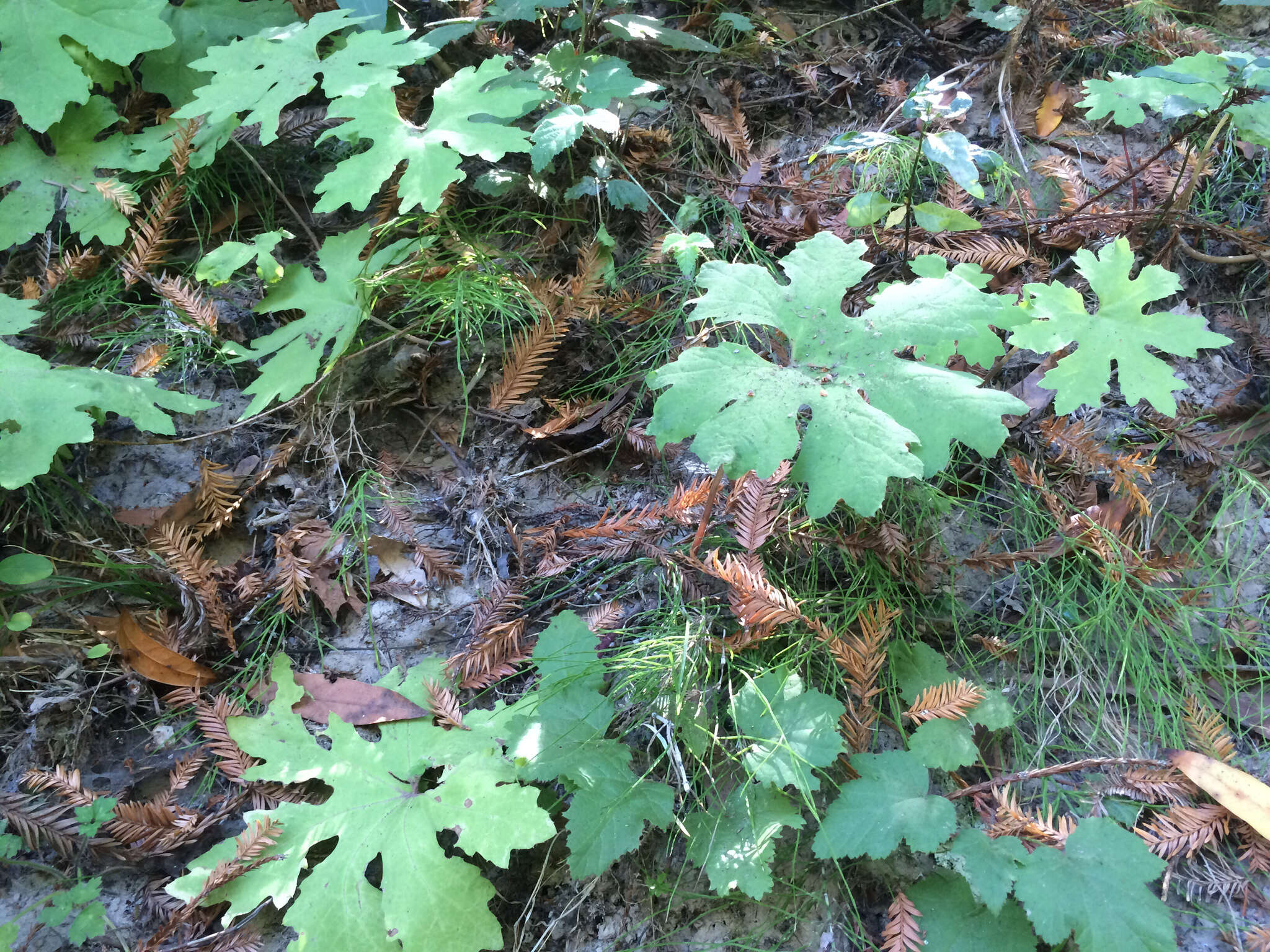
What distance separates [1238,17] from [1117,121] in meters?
1.20

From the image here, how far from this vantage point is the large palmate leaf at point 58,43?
7.50 feet

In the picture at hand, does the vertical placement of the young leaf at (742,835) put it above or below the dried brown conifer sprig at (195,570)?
below

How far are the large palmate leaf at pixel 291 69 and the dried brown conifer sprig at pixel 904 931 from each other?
2383mm

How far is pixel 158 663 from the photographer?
1842 mm

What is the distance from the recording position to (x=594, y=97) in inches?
87.9

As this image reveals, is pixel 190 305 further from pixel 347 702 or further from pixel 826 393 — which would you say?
pixel 826 393

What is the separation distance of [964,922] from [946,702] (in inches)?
15.8

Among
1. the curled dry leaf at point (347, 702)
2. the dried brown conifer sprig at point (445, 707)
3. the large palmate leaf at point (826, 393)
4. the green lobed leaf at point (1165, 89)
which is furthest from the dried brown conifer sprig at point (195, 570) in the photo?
the green lobed leaf at point (1165, 89)

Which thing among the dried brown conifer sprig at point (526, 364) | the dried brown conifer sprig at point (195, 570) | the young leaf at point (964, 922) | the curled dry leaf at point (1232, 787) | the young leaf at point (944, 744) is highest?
the dried brown conifer sprig at point (526, 364)

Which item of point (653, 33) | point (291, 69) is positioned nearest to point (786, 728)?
point (653, 33)

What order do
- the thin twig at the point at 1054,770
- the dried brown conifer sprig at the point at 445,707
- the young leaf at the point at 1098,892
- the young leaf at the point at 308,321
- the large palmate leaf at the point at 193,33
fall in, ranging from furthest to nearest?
the large palmate leaf at the point at 193,33
the young leaf at the point at 308,321
the dried brown conifer sprig at the point at 445,707
the thin twig at the point at 1054,770
the young leaf at the point at 1098,892

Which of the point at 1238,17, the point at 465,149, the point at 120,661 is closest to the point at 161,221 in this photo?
the point at 465,149

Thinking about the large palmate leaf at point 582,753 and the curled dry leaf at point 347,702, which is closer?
the large palmate leaf at point 582,753

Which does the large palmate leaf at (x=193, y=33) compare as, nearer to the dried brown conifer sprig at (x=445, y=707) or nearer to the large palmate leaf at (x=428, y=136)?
the large palmate leaf at (x=428, y=136)
